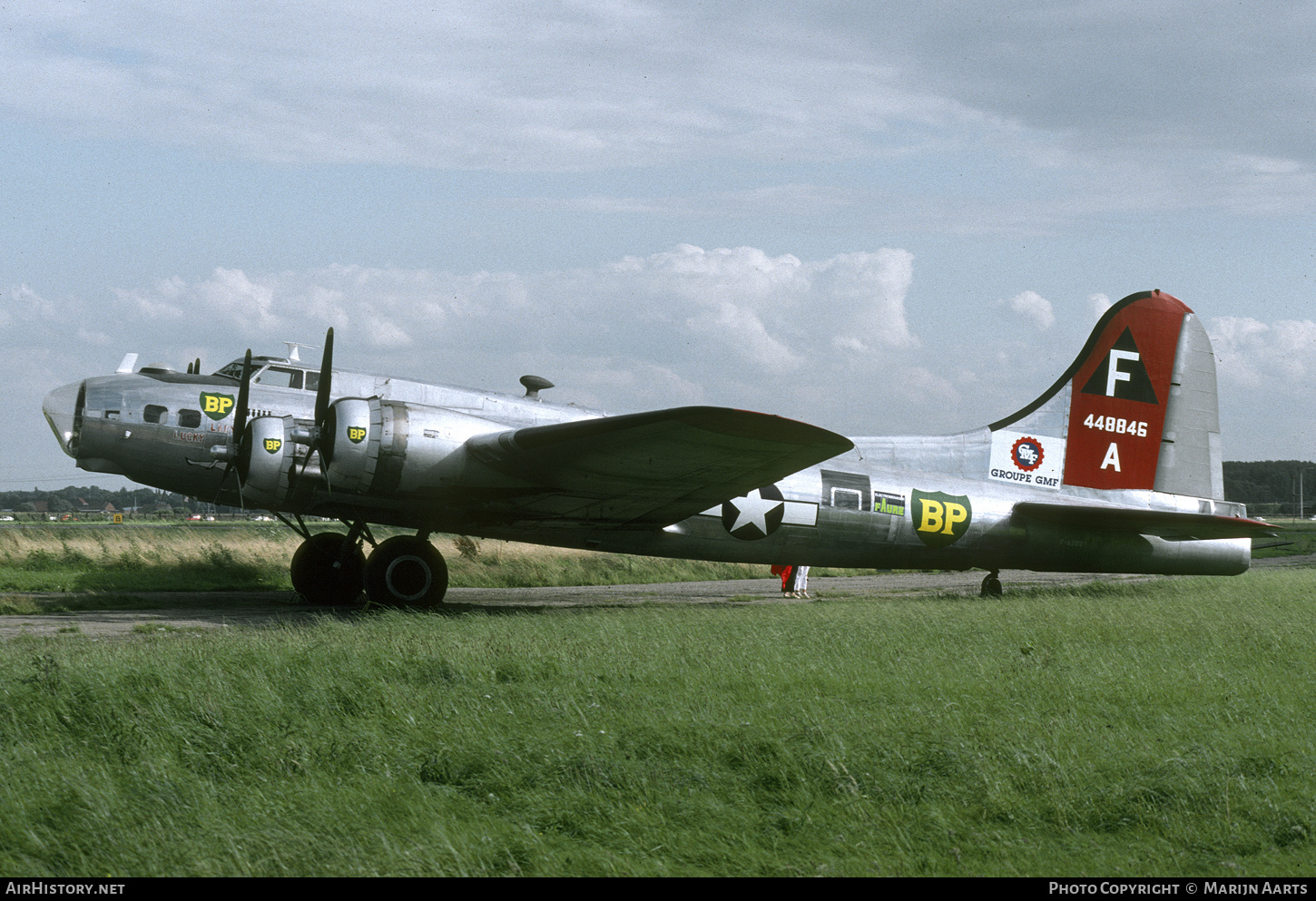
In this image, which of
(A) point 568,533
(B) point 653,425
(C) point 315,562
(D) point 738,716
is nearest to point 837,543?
(A) point 568,533

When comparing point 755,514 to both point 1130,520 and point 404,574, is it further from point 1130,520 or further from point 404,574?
point 1130,520

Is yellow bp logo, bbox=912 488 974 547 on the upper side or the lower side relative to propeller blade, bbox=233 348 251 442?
lower

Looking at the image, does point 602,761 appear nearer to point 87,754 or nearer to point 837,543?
point 87,754

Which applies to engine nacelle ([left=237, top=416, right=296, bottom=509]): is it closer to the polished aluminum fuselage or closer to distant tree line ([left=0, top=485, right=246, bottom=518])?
the polished aluminum fuselage

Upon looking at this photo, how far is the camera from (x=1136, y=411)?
18719mm

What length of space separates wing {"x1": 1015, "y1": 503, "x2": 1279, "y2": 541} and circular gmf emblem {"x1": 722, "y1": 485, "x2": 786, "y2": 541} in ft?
15.3

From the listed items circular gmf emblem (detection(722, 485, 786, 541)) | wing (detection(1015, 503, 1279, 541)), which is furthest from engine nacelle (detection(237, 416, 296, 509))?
wing (detection(1015, 503, 1279, 541))

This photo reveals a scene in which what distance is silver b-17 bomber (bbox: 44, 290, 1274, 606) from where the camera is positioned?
12773mm

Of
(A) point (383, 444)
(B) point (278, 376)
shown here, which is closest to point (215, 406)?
(B) point (278, 376)

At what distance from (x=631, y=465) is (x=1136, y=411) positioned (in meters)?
11.2

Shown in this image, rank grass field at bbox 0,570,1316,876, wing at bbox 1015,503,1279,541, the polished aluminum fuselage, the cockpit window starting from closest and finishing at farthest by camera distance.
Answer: grass field at bbox 0,570,1316,876 < the polished aluminum fuselage < the cockpit window < wing at bbox 1015,503,1279,541

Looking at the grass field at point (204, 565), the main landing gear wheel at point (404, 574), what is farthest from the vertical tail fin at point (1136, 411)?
the main landing gear wheel at point (404, 574)

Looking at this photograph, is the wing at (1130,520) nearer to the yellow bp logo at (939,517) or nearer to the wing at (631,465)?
the yellow bp logo at (939,517)

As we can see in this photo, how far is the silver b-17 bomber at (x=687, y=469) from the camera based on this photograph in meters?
12.8
